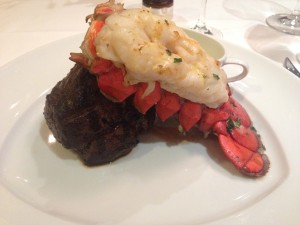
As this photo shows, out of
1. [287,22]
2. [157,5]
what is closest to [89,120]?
[157,5]

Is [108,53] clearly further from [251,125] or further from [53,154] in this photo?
[251,125]

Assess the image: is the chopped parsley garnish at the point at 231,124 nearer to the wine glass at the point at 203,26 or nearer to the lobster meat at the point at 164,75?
the lobster meat at the point at 164,75

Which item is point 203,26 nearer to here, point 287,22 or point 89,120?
point 287,22

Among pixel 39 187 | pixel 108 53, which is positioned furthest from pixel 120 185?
pixel 108 53

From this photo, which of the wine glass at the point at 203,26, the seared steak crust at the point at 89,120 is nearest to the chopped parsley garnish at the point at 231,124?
the seared steak crust at the point at 89,120

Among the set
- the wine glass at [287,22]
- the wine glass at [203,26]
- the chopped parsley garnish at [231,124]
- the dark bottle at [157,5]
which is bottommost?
the wine glass at [287,22]

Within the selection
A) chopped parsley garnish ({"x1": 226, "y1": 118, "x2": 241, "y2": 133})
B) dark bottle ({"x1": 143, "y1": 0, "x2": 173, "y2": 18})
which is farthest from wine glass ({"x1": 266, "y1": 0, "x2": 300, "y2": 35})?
chopped parsley garnish ({"x1": 226, "y1": 118, "x2": 241, "y2": 133})
